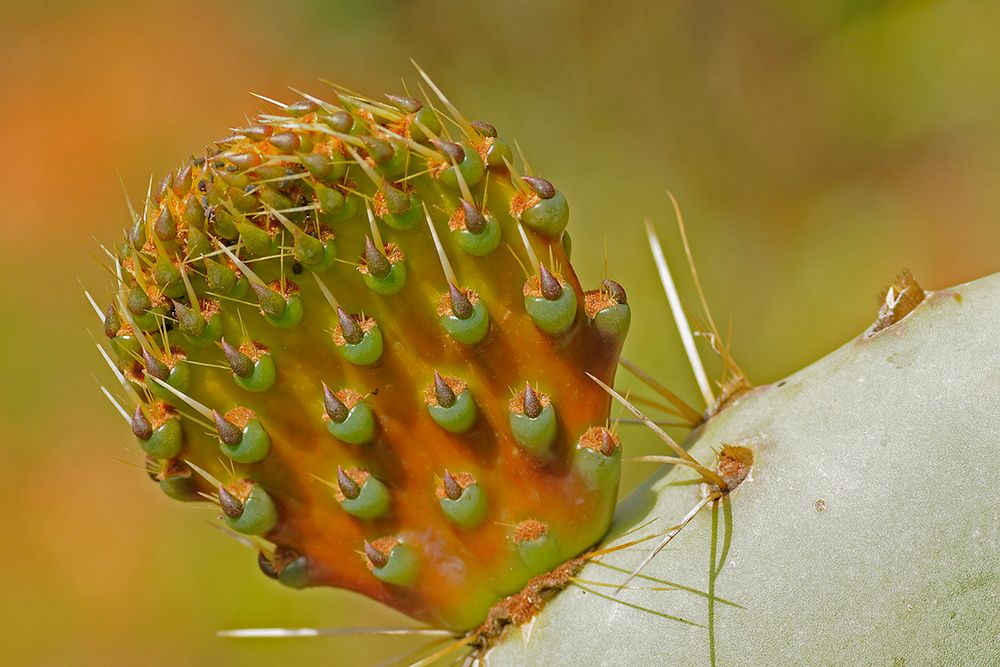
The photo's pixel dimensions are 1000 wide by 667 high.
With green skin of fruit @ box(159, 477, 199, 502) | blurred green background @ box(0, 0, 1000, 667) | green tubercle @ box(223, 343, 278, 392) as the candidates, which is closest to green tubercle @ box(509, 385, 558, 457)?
green tubercle @ box(223, 343, 278, 392)

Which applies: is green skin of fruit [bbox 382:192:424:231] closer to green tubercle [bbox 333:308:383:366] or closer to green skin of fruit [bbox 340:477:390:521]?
green tubercle [bbox 333:308:383:366]

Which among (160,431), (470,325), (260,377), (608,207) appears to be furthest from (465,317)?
(608,207)

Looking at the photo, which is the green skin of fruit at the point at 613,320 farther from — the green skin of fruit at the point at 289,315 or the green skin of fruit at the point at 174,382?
the green skin of fruit at the point at 174,382

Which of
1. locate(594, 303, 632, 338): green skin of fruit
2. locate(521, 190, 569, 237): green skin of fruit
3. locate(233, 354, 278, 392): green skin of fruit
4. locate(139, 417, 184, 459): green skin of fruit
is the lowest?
locate(594, 303, 632, 338): green skin of fruit

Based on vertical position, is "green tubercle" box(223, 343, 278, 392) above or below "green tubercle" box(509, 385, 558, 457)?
above

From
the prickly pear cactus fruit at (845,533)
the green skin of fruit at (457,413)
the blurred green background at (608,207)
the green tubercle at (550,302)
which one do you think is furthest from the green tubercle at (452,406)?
the blurred green background at (608,207)

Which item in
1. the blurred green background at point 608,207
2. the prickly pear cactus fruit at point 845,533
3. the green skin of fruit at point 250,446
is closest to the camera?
the prickly pear cactus fruit at point 845,533
